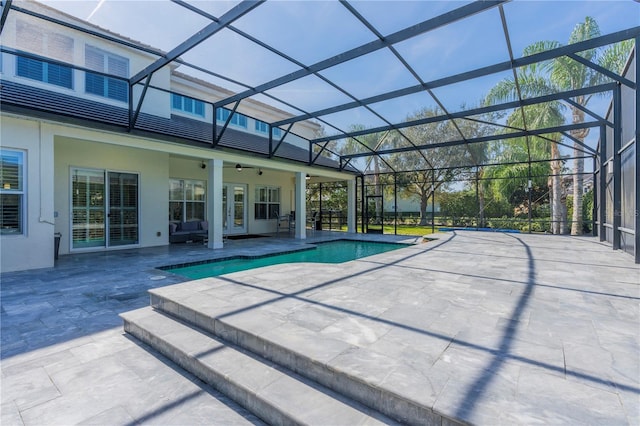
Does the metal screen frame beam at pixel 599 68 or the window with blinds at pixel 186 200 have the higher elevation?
the metal screen frame beam at pixel 599 68

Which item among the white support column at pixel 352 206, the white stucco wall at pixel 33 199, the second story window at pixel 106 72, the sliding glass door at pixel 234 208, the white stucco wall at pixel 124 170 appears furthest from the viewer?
→ the white support column at pixel 352 206

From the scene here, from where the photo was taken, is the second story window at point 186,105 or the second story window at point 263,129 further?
the second story window at point 263,129

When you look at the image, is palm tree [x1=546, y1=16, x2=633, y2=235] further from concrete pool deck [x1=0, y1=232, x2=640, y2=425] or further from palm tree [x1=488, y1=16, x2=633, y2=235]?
concrete pool deck [x1=0, y1=232, x2=640, y2=425]

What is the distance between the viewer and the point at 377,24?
16.0 ft

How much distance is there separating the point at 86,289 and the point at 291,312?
139 inches

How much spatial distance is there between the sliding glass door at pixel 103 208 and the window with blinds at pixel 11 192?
6.52 feet

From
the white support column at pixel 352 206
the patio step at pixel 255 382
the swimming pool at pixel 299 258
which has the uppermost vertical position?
the white support column at pixel 352 206

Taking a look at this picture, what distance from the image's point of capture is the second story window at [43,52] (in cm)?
707

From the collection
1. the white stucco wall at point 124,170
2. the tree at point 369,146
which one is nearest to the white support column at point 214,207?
the white stucco wall at point 124,170

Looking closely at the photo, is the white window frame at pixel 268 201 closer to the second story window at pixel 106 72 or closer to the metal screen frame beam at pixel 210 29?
the second story window at pixel 106 72

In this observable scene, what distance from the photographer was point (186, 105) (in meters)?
10.9

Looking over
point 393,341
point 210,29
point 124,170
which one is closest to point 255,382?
point 393,341

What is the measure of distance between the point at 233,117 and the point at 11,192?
8129 mm

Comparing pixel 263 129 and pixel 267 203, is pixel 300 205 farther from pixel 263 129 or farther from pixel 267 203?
pixel 263 129
